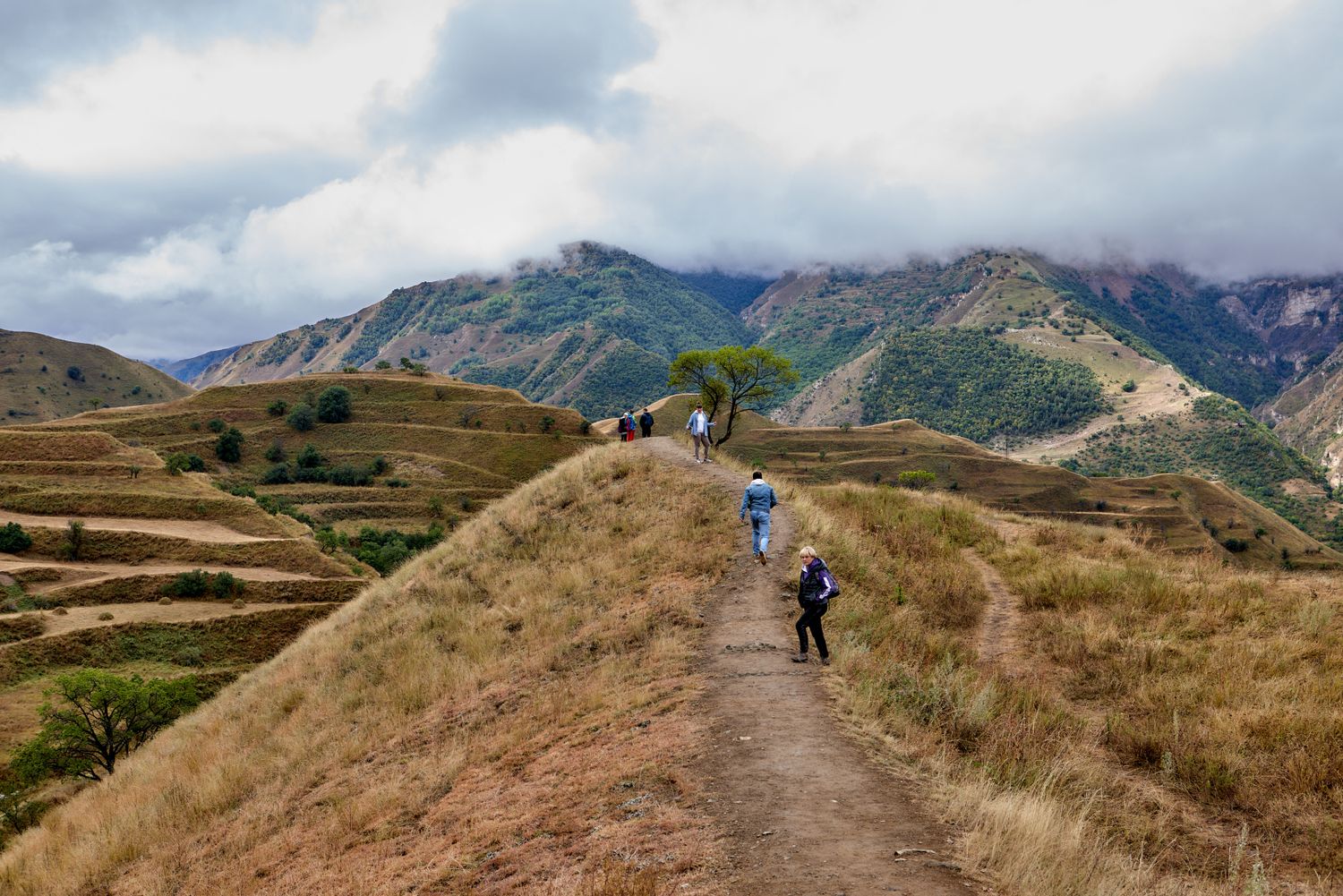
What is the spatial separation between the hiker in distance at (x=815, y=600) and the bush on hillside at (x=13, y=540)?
66.9 meters

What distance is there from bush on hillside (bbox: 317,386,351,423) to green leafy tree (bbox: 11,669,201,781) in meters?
76.6

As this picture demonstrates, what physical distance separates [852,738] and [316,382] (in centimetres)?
12721

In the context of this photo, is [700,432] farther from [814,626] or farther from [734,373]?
[734,373]

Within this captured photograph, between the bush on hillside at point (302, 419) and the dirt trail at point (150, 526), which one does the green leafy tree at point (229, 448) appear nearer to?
the bush on hillside at point (302, 419)

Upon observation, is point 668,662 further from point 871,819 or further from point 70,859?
point 70,859

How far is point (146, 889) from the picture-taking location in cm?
938

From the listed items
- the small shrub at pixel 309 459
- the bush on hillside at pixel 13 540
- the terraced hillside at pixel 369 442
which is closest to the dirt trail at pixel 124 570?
the bush on hillside at pixel 13 540

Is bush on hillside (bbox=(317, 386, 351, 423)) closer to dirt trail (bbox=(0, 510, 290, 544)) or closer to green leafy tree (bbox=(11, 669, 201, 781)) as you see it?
dirt trail (bbox=(0, 510, 290, 544))

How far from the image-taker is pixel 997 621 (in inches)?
592

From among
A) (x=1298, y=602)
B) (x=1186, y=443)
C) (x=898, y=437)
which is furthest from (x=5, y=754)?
(x=1186, y=443)

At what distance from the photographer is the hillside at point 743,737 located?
6.16 meters

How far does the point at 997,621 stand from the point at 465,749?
36.8ft

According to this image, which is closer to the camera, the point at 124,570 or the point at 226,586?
the point at 226,586

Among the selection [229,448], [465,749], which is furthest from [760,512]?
[229,448]
